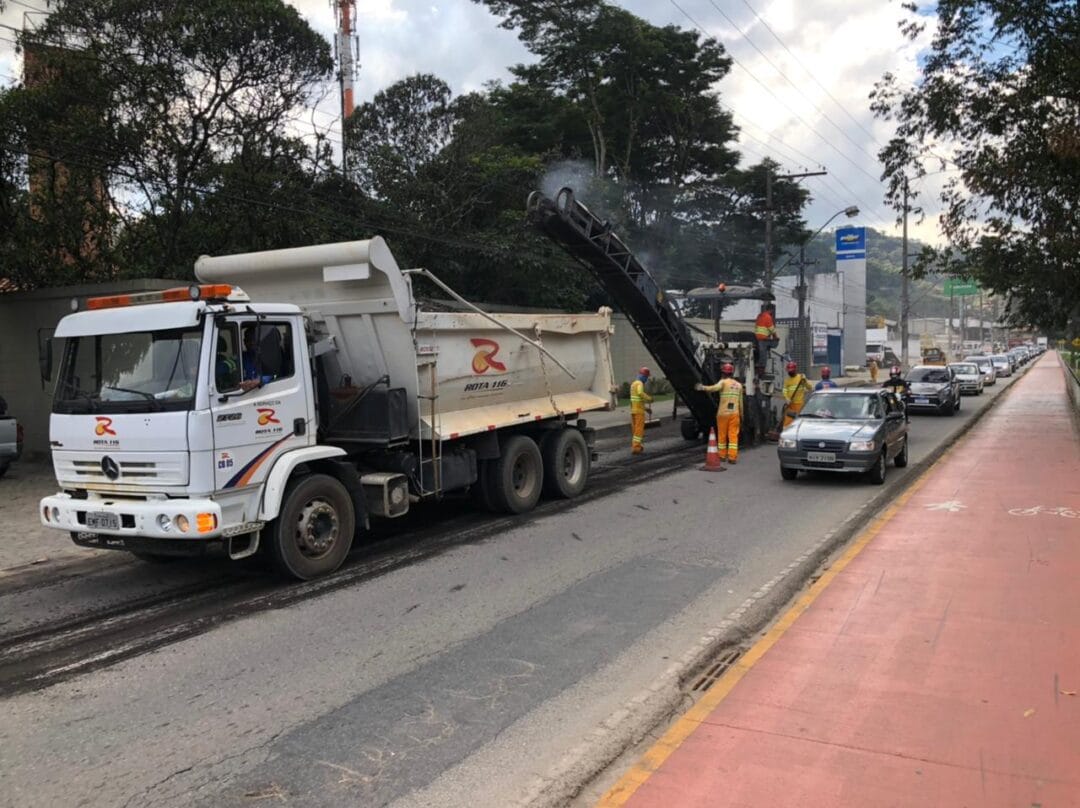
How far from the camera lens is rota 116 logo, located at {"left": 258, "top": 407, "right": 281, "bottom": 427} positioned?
6.98 m

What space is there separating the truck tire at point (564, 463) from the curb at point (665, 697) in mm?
3740

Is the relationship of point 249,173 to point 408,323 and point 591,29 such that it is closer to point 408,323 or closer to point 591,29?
point 408,323

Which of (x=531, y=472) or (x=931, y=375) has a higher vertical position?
(x=931, y=375)

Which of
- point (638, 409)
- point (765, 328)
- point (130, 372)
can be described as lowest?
point (638, 409)

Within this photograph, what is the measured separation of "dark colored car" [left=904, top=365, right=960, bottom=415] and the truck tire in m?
15.4

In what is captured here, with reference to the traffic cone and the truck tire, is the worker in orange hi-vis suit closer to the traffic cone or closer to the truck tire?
the traffic cone

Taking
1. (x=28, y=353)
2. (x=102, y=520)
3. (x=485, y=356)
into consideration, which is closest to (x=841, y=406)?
(x=485, y=356)

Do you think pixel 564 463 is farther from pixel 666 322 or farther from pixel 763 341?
pixel 763 341

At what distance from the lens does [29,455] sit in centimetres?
1534

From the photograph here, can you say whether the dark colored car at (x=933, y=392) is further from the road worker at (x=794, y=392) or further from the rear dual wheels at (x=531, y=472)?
the rear dual wheels at (x=531, y=472)

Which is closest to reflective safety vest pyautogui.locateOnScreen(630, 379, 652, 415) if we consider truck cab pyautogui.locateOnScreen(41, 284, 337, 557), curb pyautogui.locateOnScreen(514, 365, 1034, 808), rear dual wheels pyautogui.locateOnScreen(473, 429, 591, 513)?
rear dual wheels pyautogui.locateOnScreen(473, 429, 591, 513)

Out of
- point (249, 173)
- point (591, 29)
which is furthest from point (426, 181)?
point (591, 29)

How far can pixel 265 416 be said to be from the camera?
703 cm

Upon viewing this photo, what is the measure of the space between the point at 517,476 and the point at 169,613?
4.85 m
